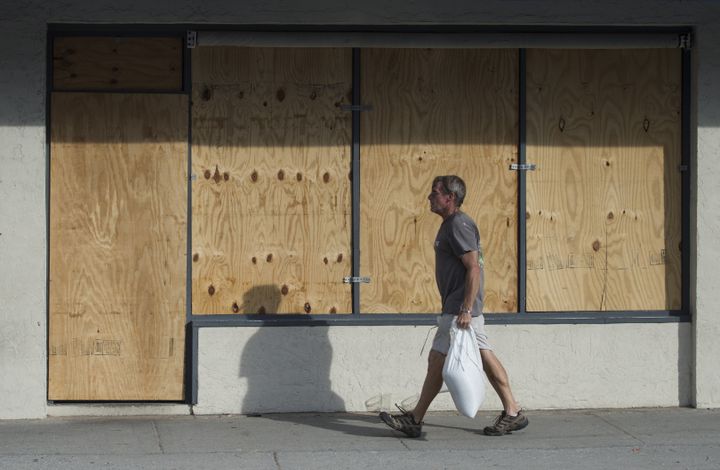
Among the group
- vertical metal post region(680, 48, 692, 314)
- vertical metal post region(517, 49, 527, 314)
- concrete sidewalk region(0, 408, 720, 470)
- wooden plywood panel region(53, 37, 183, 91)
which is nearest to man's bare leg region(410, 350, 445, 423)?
concrete sidewalk region(0, 408, 720, 470)

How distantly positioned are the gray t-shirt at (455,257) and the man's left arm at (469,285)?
49 millimetres

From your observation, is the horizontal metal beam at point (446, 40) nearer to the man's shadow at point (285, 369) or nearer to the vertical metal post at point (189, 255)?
the vertical metal post at point (189, 255)

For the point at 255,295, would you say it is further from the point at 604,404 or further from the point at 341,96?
the point at 604,404

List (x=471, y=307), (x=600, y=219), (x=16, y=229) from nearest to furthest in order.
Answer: (x=471, y=307), (x=16, y=229), (x=600, y=219)

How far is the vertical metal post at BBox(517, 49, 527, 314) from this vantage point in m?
9.64

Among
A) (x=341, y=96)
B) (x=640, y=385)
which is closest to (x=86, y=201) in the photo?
(x=341, y=96)

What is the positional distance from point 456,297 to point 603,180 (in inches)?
74.5

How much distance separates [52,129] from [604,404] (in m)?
4.43

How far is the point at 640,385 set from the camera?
970 cm

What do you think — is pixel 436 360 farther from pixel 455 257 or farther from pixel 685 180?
pixel 685 180

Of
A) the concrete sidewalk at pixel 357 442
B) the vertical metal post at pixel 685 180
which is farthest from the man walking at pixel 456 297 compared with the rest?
the vertical metal post at pixel 685 180

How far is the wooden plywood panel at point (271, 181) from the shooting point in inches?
372

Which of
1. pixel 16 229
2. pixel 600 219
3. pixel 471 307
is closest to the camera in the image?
pixel 471 307

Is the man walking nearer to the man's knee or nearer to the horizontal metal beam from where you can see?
the man's knee
